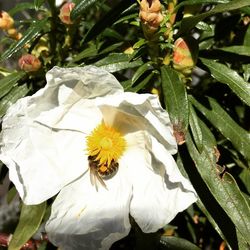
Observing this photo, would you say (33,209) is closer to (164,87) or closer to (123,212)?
(123,212)

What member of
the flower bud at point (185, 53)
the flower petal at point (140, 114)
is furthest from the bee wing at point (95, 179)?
the flower bud at point (185, 53)

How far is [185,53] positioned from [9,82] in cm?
59

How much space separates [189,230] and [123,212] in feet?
2.60

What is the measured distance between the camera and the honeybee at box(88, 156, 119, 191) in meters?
1.40

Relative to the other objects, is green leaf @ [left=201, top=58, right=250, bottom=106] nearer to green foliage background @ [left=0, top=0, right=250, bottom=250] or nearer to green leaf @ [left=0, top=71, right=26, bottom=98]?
green foliage background @ [left=0, top=0, right=250, bottom=250]

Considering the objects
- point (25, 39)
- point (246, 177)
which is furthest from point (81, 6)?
point (246, 177)

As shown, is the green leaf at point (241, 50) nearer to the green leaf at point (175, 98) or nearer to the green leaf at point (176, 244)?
the green leaf at point (175, 98)

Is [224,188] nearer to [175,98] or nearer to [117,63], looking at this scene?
[175,98]

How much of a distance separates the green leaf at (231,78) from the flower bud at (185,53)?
9cm

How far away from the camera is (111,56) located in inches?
57.4

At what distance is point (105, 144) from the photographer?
4.54 ft

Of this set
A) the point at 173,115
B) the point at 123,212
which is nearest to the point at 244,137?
the point at 173,115

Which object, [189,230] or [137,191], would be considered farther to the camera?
[189,230]

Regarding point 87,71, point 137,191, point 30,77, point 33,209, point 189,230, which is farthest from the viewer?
point 189,230
